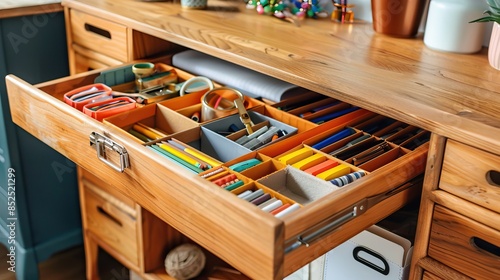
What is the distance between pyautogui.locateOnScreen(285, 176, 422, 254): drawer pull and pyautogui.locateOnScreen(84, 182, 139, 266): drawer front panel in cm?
86

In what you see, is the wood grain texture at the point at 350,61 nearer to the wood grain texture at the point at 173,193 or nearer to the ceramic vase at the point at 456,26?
the ceramic vase at the point at 456,26

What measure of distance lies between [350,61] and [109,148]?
1.73ft

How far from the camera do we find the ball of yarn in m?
1.56

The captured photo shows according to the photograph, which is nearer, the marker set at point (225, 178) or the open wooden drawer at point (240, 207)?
the open wooden drawer at point (240, 207)

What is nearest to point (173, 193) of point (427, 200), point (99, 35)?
point (427, 200)

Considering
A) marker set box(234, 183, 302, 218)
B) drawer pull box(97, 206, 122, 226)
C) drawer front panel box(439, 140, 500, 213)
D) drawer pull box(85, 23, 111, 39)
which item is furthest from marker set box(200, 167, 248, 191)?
drawer pull box(85, 23, 111, 39)

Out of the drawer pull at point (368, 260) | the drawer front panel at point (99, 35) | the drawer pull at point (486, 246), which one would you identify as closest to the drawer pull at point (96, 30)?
the drawer front panel at point (99, 35)

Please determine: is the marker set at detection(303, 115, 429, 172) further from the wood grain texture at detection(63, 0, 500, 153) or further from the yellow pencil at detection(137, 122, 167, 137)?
the yellow pencil at detection(137, 122, 167, 137)

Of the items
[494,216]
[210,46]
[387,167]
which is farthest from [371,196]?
[210,46]

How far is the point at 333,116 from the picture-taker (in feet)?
4.36

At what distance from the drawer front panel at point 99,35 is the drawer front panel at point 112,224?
1.40 ft

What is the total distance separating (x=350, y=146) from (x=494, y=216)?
0.30 m

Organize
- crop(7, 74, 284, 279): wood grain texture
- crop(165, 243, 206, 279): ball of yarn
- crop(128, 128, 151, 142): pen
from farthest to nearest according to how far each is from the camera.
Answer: crop(165, 243, 206, 279): ball of yarn → crop(128, 128, 151, 142): pen → crop(7, 74, 284, 279): wood grain texture

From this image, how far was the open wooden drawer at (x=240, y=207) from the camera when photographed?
33.8 inches
